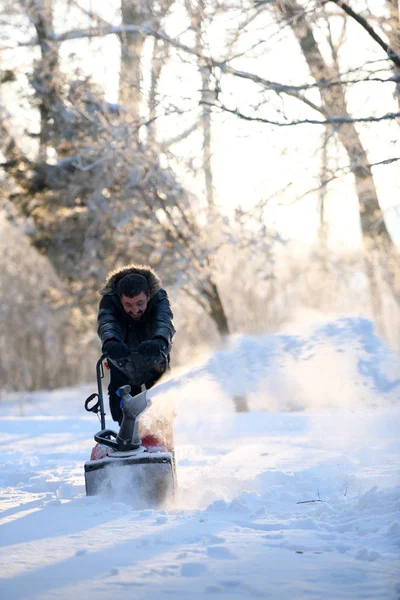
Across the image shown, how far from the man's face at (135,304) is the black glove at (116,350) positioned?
1.85 feet

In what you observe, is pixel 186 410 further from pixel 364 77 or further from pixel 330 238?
pixel 330 238

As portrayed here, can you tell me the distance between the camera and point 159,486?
15.2 feet

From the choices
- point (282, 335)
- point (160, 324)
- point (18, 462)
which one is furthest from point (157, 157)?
point (160, 324)

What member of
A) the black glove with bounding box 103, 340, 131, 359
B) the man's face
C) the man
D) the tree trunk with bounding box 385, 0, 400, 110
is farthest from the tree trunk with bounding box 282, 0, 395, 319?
the black glove with bounding box 103, 340, 131, 359

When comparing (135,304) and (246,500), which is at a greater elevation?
(135,304)

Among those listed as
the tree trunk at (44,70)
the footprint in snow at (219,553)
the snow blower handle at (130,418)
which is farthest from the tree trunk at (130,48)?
the footprint in snow at (219,553)

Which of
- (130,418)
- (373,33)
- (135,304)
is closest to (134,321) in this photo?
(135,304)

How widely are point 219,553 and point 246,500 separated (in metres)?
1.29

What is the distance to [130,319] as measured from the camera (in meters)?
5.32

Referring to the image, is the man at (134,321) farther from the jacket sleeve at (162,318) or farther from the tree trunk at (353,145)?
the tree trunk at (353,145)

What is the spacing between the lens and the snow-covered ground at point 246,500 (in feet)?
9.95

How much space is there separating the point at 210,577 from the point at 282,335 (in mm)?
8295

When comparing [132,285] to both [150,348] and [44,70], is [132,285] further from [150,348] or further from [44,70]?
[44,70]

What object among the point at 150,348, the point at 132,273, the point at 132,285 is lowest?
the point at 150,348
